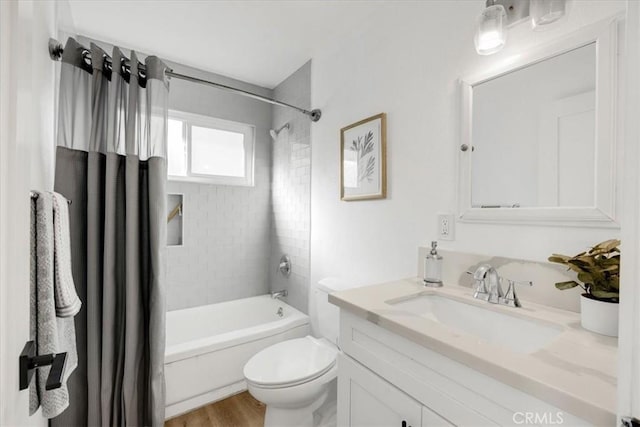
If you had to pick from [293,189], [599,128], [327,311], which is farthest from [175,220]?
[599,128]

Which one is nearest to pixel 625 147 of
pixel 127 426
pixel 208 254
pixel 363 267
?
pixel 363 267

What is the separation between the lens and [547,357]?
65 centimetres

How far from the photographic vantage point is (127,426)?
140 centimetres

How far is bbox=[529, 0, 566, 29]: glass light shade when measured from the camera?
31.4 inches

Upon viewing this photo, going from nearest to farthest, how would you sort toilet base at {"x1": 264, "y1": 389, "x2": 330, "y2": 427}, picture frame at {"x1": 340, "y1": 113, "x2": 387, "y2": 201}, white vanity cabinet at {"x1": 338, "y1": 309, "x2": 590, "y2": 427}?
white vanity cabinet at {"x1": 338, "y1": 309, "x2": 590, "y2": 427}, toilet base at {"x1": 264, "y1": 389, "x2": 330, "y2": 427}, picture frame at {"x1": 340, "y1": 113, "x2": 387, "y2": 201}

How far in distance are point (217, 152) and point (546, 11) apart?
2449mm

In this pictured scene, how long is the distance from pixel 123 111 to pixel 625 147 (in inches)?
72.5

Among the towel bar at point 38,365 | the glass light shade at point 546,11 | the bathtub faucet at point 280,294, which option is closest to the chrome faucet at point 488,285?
the glass light shade at point 546,11

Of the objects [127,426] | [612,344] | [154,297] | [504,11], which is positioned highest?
[504,11]

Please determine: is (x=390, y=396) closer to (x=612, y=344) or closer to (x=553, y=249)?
(x=612, y=344)

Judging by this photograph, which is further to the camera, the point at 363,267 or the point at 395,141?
the point at 363,267

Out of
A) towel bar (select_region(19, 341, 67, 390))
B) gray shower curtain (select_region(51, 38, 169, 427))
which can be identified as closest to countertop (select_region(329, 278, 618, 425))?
towel bar (select_region(19, 341, 67, 390))

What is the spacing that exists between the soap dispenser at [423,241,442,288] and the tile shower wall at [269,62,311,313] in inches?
48.2

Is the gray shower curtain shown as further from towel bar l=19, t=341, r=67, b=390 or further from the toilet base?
towel bar l=19, t=341, r=67, b=390
